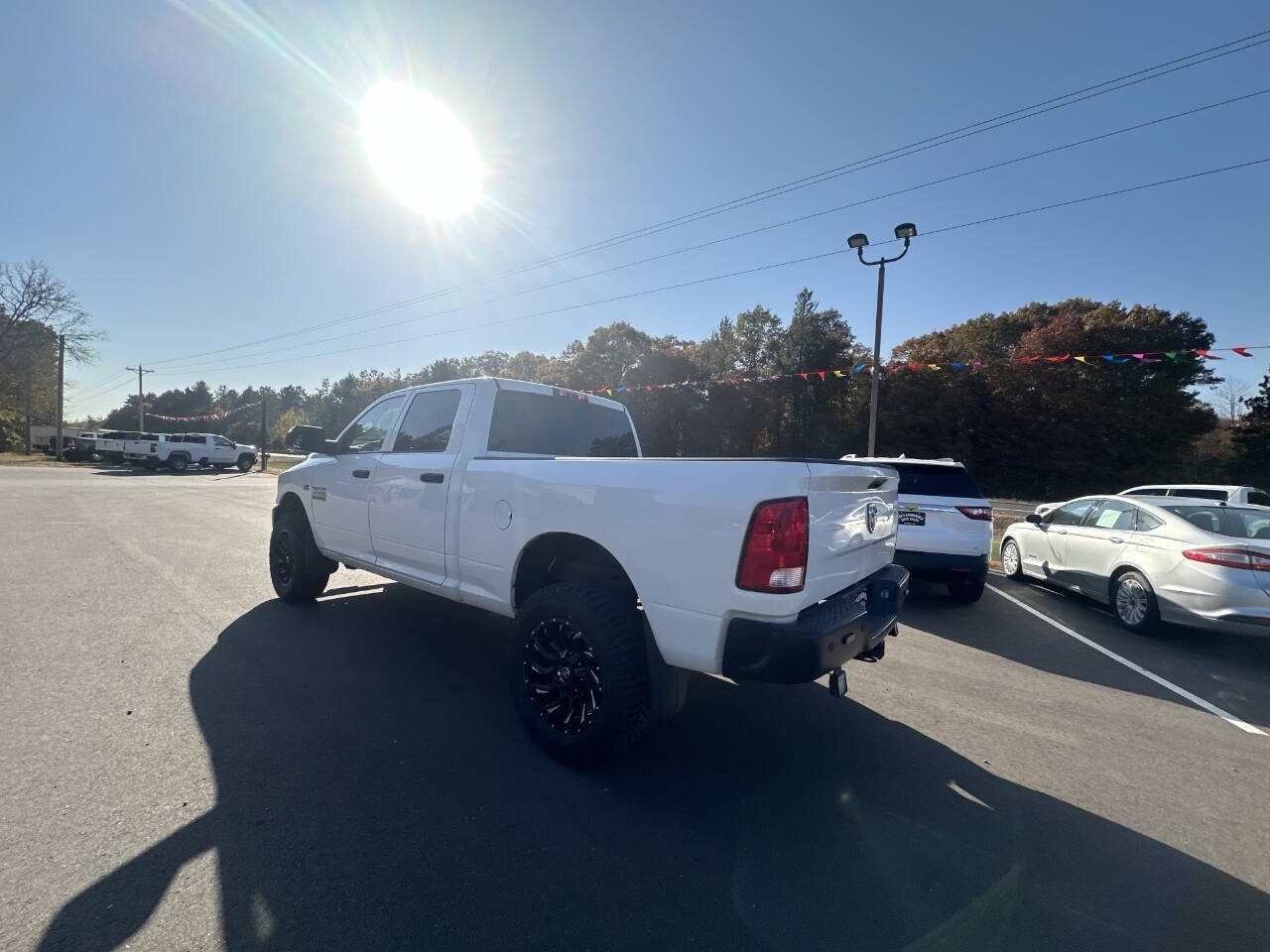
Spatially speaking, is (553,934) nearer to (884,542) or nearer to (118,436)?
(884,542)

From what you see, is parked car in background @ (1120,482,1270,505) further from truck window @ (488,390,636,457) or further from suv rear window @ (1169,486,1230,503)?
truck window @ (488,390,636,457)

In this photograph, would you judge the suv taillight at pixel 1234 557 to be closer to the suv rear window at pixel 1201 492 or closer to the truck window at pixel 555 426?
the truck window at pixel 555 426

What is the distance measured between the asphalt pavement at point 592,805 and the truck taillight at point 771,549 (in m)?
1.11

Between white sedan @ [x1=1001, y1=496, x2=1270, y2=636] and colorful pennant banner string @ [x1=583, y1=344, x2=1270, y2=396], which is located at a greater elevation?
colorful pennant banner string @ [x1=583, y1=344, x2=1270, y2=396]

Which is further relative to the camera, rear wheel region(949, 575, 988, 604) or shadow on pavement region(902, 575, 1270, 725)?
rear wheel region(949, 575, 988, 604)

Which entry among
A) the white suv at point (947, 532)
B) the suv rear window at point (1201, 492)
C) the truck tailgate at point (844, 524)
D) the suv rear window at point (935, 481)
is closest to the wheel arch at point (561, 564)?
the truck tailgate at point (844, 524)

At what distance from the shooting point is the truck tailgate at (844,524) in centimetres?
271

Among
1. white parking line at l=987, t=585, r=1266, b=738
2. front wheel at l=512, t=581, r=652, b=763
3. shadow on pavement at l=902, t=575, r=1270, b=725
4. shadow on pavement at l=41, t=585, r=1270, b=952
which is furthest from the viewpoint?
shadow on pavement at l=902, t=575, r=1270, b=725

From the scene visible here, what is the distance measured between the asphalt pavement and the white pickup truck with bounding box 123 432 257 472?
3193 centimetres

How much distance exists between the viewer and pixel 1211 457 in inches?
1435

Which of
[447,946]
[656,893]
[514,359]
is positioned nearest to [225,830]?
[447,946]

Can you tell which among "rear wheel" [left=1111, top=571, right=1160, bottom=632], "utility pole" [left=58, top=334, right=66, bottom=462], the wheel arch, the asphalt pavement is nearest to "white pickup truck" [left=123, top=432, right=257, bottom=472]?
"utility pole" [left=58, top=334, right=66, bottom=462]

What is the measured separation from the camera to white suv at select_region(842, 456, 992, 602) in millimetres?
6875

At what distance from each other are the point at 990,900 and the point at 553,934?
1610 mm
